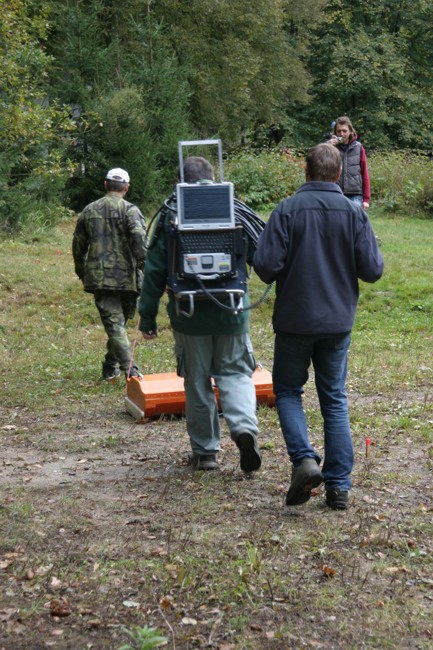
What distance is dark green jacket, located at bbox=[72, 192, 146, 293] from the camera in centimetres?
895

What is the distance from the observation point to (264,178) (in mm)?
22828

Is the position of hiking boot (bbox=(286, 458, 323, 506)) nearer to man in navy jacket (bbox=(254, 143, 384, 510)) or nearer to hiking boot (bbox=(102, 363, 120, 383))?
man in navy jacket (bbox=(254, 143, 384, 510))

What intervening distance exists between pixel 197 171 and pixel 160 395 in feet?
7.74

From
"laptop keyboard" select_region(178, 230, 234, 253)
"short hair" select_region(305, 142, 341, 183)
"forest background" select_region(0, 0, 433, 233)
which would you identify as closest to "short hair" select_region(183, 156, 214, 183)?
"laptop keyboard" select_region(178, 230, 234, 253)

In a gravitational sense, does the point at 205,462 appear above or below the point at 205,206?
below

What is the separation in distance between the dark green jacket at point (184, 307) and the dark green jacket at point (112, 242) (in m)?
2.92

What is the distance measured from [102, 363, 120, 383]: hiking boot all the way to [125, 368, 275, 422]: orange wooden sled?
4.37 ft

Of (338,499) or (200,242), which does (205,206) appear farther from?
(338,499)

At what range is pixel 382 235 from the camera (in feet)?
56.7

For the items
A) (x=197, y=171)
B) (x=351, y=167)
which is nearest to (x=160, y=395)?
(x=197, y=171)

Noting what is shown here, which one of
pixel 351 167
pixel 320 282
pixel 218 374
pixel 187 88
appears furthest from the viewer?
pixel 187 88

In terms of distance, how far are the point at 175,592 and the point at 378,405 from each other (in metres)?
4.26

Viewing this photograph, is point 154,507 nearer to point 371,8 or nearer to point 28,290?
point 28,290

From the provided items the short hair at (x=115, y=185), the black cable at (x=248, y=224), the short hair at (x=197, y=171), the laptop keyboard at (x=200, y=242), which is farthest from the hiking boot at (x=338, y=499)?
the short hair at (x=115, y=185)
